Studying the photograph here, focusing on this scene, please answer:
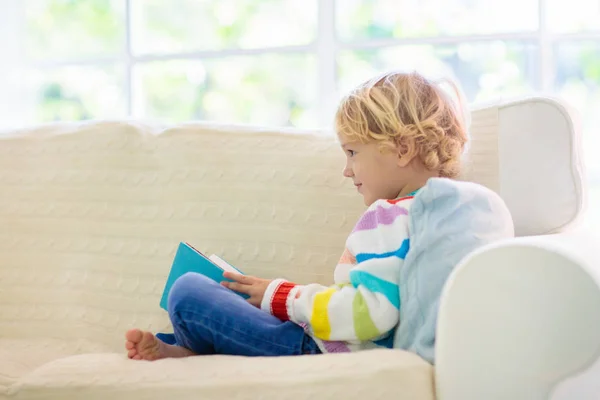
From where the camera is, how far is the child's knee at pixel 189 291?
129cm

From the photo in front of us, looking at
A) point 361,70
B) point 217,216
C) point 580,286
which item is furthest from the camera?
point 361,70

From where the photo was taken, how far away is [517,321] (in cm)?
96

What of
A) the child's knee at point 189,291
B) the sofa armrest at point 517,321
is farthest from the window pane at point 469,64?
the sofa armrest at point 517,321

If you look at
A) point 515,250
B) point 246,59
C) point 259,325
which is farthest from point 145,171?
point 515,250

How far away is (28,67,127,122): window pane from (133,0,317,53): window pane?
0.18m

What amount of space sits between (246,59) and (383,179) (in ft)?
3.75

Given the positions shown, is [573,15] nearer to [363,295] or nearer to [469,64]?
[469,64]

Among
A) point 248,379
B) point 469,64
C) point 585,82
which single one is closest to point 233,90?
point 469,64

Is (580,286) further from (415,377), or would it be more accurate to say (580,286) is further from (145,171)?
(145,171)

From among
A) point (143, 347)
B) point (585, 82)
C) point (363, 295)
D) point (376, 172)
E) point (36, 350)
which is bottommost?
point (36, 350)

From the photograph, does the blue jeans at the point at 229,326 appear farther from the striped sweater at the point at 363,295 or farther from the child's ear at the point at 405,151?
the child's ear at the point at 405,151

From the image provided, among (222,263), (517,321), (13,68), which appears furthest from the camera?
(13,68)

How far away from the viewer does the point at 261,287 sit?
137 centimetres

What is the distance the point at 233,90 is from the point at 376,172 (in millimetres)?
1161
